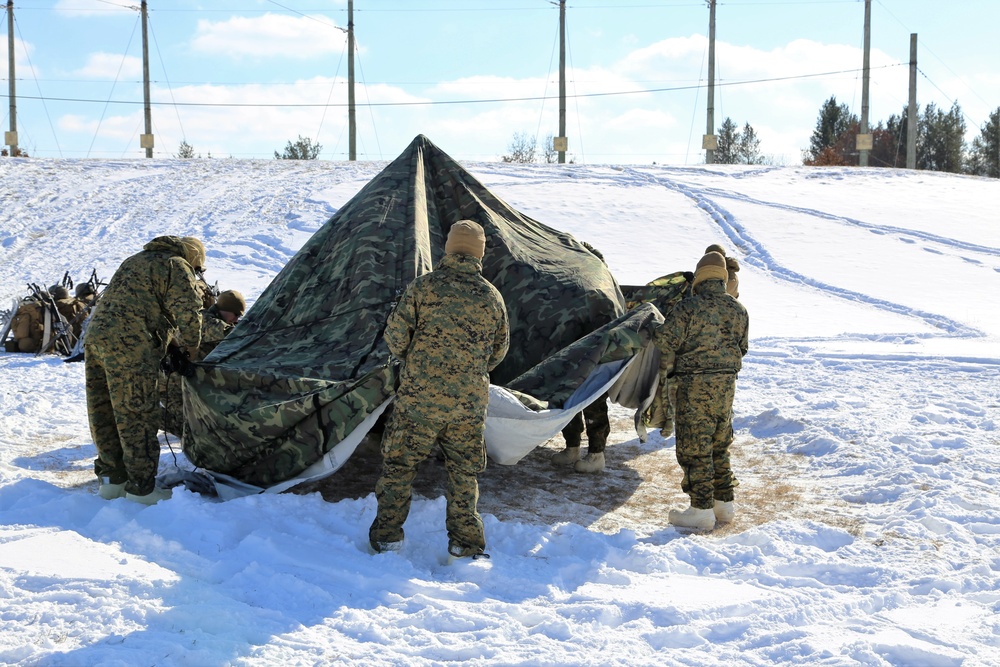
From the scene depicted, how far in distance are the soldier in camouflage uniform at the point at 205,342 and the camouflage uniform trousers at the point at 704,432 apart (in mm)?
3308

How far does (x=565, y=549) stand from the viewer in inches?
204

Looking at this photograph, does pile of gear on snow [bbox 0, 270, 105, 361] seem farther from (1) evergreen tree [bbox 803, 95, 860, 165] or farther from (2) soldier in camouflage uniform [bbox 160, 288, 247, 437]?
(1) evergreen tree [bbox 803, 95, 860, 165]

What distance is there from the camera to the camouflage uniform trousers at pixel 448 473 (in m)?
4.82

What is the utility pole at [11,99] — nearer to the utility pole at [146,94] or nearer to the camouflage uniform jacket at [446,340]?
the utility pole at [146,94]

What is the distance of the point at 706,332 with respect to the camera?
579 cm

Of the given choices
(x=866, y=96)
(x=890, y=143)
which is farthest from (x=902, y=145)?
(x=866, y=96)

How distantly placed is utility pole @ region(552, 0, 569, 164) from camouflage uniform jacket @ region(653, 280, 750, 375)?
24926 millimetres

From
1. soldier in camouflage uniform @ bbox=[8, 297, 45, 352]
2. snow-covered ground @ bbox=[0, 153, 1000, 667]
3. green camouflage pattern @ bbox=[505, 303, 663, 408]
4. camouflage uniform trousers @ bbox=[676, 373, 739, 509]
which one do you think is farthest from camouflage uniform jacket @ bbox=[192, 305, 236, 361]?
soldier in camouflage uniform @ bbox=[8, 297, 45, 352]

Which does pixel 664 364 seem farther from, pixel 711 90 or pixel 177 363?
pixel 711 90

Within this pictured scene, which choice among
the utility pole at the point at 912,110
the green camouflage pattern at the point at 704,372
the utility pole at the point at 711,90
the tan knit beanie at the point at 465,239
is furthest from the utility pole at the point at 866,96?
the tan knit beanie at the point at 465,239

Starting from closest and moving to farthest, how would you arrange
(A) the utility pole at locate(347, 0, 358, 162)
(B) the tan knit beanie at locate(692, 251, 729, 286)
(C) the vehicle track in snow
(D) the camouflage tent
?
(D) the camouflage tent
(B) the tan knit beanie at locate(692, 251, 729, 286)
(C) the vehicle track in snow
(A) the utility pole at locate(347, 0, 358, 162)

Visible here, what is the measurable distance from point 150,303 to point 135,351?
323mm

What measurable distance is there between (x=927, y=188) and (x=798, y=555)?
23.1 m

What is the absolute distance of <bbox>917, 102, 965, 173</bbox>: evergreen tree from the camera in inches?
1933
